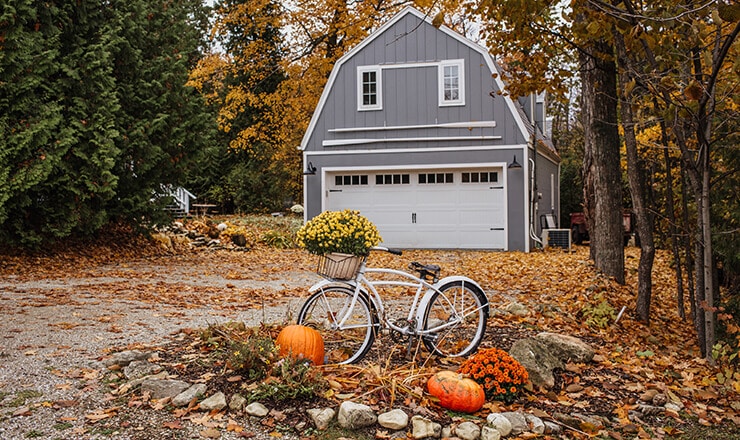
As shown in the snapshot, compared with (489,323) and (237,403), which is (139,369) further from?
(489,323)

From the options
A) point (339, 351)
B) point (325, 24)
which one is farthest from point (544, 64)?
point (325, 24)

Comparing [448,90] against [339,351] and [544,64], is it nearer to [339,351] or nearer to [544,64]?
[544,64]

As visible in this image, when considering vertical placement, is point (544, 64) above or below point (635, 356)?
above

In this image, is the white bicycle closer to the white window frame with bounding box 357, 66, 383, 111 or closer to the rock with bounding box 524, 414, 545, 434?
the rock with bounding box 524, 414, 545, 434

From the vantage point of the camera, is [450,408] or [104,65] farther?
[104,65]

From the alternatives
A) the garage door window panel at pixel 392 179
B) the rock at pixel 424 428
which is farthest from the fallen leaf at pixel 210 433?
the garage door window panel at pixel 392 179

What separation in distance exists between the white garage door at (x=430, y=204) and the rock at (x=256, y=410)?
12939 mm

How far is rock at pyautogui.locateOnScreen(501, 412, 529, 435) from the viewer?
3.94 m

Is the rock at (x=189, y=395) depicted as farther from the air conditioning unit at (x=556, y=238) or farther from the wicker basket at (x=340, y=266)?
the air conditioning unit at (x=556, y=238)

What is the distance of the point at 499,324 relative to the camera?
261 inches

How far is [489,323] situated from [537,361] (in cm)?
173

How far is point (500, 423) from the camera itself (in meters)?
3.96

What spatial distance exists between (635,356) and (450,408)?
8.29 feet

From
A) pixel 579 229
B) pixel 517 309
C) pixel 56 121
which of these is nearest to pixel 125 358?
pixel 517 309
